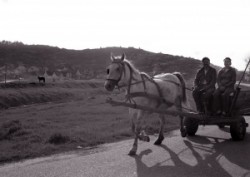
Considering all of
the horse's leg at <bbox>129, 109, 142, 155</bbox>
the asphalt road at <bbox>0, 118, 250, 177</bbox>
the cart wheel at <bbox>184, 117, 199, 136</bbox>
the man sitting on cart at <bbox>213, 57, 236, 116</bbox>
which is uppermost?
the man sitting on cart at <bbox>213, 57, 236, 116</bbox>

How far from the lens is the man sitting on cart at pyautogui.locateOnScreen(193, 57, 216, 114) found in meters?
10.5

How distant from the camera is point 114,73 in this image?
350 inches

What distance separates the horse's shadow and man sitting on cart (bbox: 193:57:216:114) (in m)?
1.19


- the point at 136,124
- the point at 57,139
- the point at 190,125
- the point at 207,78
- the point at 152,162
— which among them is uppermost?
the point at 207,78

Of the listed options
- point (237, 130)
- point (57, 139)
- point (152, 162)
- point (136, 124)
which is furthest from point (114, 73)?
point (237, 130)

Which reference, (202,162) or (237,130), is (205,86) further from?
(202,162)

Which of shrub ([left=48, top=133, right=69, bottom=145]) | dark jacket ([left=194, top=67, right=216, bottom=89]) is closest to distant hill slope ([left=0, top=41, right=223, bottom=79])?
dark jacket ([left=194, top=67, right=216, bottom=89])

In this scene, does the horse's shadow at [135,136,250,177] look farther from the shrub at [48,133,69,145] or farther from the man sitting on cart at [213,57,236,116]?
the shrub at [48,133,69,145]

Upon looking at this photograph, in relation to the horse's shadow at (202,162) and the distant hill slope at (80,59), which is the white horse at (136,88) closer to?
the horse's shadow at (202,162)

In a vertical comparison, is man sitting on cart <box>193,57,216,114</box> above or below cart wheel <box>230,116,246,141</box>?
above

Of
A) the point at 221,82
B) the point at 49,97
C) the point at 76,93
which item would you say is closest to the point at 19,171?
the point at 221,82

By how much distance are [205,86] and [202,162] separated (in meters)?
3.40

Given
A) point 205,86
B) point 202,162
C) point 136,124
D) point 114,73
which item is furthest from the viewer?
point 205,86

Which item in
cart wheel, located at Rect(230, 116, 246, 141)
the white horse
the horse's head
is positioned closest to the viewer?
the horse's head
